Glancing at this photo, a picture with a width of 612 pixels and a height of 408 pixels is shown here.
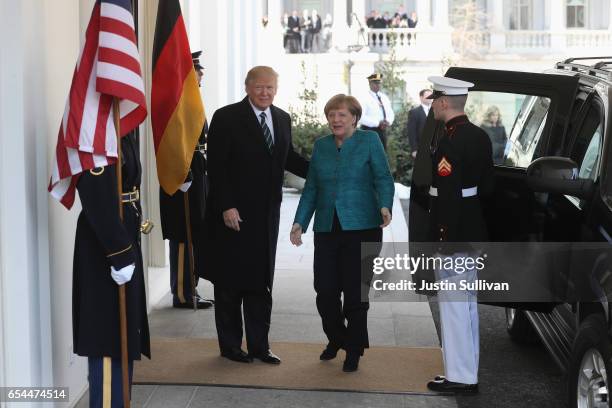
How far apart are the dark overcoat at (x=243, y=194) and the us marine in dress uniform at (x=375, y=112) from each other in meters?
9.93

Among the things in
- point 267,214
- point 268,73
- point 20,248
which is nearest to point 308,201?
point 267,214

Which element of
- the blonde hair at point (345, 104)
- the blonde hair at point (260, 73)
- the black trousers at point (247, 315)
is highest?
the blonde hair at point (260, 73)

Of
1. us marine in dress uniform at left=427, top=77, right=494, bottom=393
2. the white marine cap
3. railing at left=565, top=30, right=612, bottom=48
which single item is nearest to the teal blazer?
us marine in dress uniform at left=427, top=77, right=494, bottom=393

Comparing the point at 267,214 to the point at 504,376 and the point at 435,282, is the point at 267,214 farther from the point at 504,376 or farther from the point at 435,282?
the point at 504,376

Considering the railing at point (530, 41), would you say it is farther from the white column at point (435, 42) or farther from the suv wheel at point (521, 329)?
the suv wheel at point (521, 329)

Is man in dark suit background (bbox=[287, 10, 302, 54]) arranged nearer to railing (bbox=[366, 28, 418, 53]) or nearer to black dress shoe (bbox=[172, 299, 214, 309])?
railing (bbox=[366, 28, 418, 53])

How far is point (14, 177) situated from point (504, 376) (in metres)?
3.48

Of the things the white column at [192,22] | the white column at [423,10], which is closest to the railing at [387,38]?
the white column at [423,10]

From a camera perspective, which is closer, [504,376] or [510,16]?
[504,376]

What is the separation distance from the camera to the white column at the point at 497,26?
52719mm

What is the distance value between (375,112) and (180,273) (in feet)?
29.0

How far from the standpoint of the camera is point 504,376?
6.72m

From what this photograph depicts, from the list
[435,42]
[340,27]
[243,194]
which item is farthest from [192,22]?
[340,27]

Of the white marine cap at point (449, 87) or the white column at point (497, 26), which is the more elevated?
the white column at point (497, 26)
